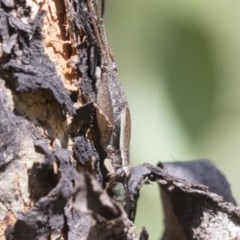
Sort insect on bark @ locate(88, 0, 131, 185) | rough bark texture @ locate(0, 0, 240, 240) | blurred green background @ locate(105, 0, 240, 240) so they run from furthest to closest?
blurred green background @ locate(105, 0, 240, 240) → insect on bark @ locate(88, 0, 131, 185) → rough bark texture @ locate(0, 0, 240, 240)

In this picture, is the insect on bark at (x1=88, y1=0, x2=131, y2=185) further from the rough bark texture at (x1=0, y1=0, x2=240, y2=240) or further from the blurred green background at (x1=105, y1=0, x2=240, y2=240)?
the blurred green background at (x1=105, y1=0, x2=240, y2=240)

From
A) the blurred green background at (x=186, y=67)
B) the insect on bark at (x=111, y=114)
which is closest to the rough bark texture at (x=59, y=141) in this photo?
the insect on bark at (x=111, y=114)

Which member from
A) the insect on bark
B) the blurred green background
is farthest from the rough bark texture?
the blurred green background

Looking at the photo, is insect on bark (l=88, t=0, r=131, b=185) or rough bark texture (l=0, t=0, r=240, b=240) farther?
insect on bark (l=88, t=0, r=131, b=185)

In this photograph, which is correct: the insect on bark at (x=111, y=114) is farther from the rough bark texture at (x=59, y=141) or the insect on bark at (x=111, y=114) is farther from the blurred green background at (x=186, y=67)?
the blurred green background at (x=186, y=67)

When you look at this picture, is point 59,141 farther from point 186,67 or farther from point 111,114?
point 186,67

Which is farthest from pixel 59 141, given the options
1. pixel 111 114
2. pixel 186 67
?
pixel 186 67
